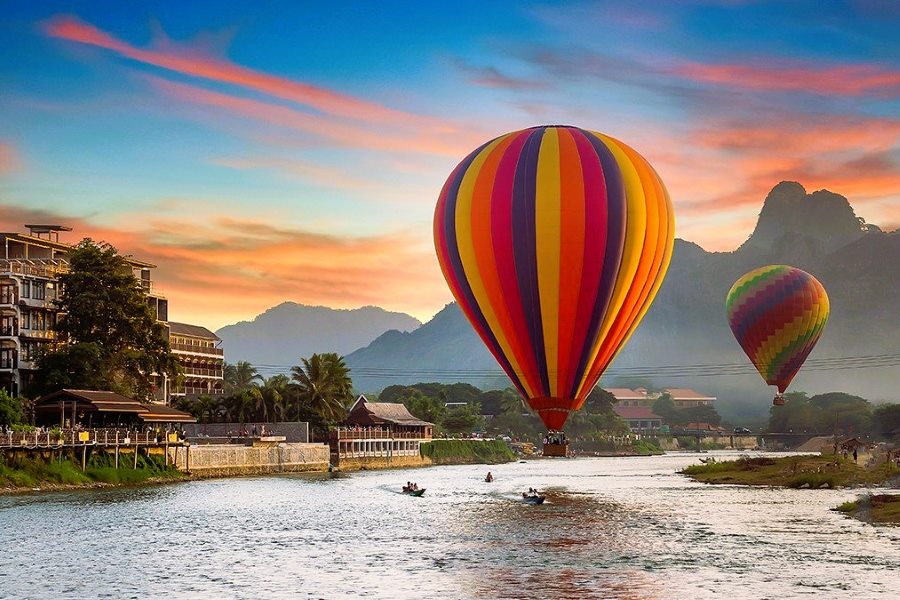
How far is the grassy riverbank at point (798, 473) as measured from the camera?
10456 centimetres

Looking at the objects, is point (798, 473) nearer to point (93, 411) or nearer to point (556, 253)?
point (556, 253)

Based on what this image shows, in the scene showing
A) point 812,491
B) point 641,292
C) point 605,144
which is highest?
point 605,144

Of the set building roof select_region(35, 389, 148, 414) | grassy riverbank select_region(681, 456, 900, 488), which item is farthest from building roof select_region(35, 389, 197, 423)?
grassy riverbank select_region(681, 456, 900, 488)

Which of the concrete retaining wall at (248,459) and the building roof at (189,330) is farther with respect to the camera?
the building roof at (189,330)

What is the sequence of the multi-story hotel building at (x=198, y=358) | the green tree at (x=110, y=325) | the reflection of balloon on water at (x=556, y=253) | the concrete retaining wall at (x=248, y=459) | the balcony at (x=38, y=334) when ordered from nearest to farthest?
the reflection of balloon on water at (x=556, y=253) < the concrete retaining wall at (x=248, y=459) < the green tree at (x=110, y=325) < the balcony at (x=38, y=334) < the multi-story hotel building at (x=198, y=358)

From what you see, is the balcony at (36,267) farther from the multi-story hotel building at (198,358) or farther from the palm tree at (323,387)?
the multi-story hotel building at (198,358)

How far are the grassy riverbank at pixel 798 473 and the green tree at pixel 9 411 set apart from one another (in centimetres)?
6664

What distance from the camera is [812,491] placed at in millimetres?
103312

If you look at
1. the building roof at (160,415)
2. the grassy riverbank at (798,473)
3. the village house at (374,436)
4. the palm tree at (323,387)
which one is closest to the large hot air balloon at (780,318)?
the grassy riverbank at (798,473)

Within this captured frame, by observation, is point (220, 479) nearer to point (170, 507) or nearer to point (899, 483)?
point (170, 507)

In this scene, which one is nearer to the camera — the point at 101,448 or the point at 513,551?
the point at 513,551

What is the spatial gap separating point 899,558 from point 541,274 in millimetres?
32635

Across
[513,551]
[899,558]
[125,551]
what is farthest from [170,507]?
[899,558]

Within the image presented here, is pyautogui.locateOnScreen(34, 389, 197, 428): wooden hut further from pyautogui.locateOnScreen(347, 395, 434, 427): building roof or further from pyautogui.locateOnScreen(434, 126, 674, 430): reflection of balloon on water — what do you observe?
pyautogui.locateOnScreen(347, 395, 434, 427): building roof
